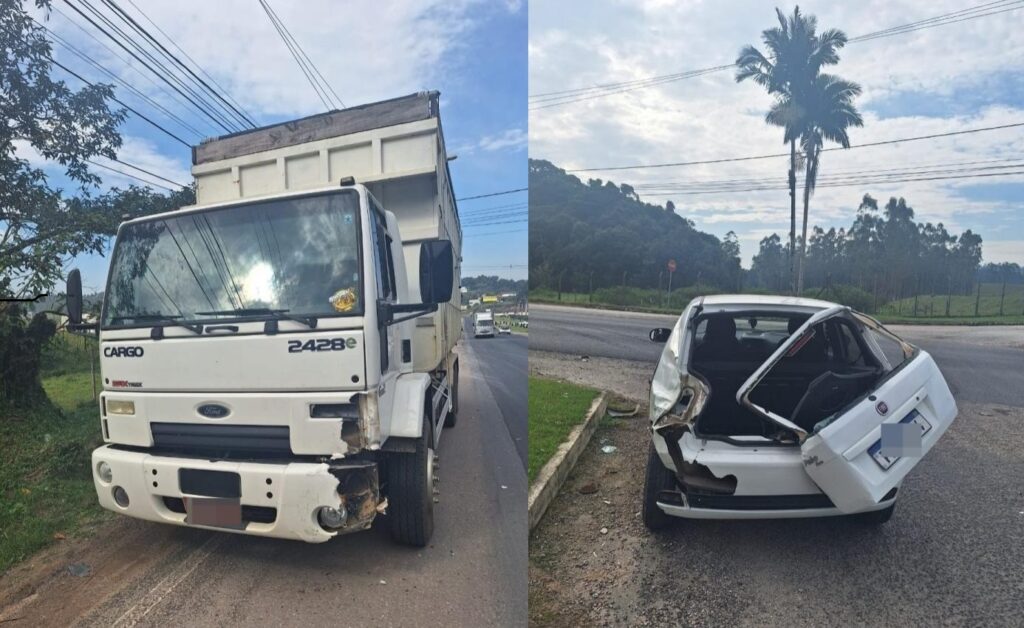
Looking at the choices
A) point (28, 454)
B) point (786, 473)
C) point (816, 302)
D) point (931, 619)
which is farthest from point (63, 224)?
point (931, 619)

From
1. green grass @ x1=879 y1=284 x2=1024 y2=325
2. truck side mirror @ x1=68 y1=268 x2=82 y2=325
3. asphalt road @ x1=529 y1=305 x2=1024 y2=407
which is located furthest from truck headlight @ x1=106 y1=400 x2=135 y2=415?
green grass @ x1=879 y1=284 x2=1024 y2=325

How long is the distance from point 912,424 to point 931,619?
882 millimetres

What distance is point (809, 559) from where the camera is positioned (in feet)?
10.3

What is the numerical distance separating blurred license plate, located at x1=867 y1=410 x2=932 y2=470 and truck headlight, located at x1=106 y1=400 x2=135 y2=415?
3802mm

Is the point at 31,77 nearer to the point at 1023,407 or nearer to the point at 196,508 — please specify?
the point at 196,508

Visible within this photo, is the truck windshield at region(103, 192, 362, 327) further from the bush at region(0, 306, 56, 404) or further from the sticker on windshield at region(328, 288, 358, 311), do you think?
the bush at region(0, 306, 56, 404)

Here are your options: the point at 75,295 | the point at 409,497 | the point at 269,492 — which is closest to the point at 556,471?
the point at 409,497

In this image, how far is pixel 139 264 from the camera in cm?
355

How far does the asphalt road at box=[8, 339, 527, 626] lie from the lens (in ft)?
9.38

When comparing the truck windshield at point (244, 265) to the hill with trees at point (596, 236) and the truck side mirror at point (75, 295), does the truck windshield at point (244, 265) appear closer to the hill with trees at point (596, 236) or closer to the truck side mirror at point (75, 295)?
the truck side mirror at point (75, 295)

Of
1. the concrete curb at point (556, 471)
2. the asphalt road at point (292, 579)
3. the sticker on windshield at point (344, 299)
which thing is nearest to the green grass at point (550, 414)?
the concrete curb at point (556, 471)

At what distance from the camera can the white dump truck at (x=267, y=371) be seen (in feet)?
10.0

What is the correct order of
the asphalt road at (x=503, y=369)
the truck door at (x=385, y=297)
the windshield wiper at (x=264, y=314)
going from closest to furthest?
the windshield wiper at (x=264, y=314), the truck door at (x=385, y=297), the asphalt road at (x=503, y=369)

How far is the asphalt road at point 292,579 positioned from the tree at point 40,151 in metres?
2.19
